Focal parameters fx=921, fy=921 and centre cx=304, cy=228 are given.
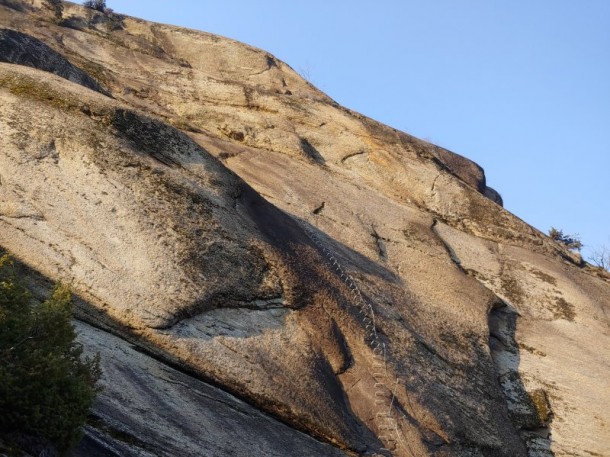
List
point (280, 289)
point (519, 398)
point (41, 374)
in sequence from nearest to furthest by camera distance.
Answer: point (41, 374)
point (280, 289)
point (519, 398)

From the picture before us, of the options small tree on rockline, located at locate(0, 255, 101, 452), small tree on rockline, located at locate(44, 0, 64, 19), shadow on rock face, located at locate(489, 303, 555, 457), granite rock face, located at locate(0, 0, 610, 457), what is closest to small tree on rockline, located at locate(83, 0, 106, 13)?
small tree on rockline, located at locate(44, 0, 64, 19)

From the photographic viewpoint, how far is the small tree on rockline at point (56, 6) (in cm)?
3321

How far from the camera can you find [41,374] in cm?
1124

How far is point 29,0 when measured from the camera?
1353 inches

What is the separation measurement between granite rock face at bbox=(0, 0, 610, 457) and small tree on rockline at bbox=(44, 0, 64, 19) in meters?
5.53

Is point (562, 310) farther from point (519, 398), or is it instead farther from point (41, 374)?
point (41, 374)

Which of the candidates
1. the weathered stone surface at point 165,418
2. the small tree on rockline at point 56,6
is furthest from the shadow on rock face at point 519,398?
the small tree on rockline at point 56,6

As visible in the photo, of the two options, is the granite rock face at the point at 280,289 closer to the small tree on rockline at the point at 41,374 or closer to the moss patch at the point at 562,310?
the moss patch at the point at 562,310

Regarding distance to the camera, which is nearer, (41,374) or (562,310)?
(41,374)

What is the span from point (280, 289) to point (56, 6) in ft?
67.4

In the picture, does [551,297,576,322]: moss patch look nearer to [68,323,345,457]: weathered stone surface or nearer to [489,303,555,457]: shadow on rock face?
[489,303,555,457]: shadow on rock face

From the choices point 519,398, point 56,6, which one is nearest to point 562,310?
point 519,398

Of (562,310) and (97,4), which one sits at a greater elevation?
(97,4)

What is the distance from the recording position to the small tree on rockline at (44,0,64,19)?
3321cm
